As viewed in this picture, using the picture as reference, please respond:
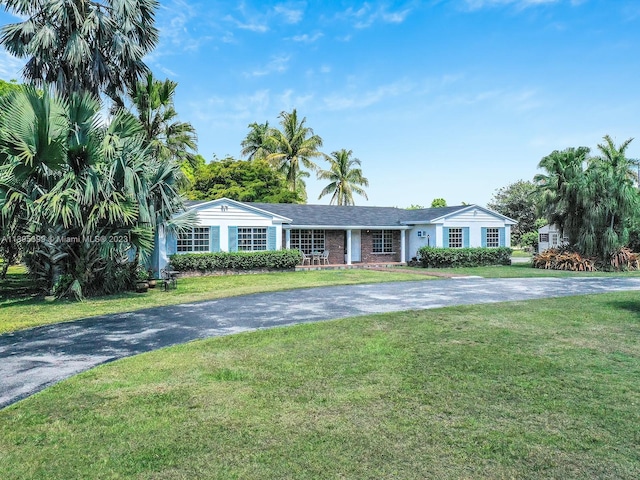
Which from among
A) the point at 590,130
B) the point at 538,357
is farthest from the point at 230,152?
the point at 538,357

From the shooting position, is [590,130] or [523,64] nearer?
[523,64]

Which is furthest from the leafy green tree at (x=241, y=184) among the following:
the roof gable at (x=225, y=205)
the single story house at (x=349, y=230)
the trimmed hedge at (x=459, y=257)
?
the trimmed hedge at (x=459, y=257)

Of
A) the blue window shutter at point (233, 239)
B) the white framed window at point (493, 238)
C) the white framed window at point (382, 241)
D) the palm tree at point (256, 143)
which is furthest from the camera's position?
the palm tree at point (256, 143)

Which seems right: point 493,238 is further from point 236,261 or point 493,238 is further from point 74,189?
point 74,189

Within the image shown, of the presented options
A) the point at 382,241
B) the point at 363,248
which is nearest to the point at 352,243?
the point at 363,248

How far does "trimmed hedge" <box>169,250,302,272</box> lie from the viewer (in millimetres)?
19844

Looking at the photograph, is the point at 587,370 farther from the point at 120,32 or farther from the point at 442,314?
the point at 120,32

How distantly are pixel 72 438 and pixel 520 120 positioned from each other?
2449 centimetres

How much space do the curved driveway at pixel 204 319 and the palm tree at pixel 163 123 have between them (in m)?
15.5

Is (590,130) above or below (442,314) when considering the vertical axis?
above

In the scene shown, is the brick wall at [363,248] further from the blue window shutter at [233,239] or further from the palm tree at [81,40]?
the palm tree at [81,40]

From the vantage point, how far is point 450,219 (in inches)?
1019

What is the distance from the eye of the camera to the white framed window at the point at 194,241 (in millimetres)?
20641

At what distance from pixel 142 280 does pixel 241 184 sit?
23.2m
